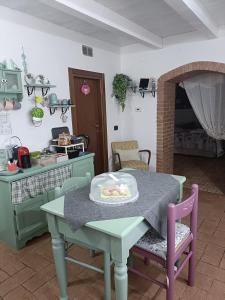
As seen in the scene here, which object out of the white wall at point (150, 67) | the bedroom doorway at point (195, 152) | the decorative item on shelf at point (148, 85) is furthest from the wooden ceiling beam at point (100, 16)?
the bedroom doorway at point (195, 152)

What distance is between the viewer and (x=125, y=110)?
4.66 metres

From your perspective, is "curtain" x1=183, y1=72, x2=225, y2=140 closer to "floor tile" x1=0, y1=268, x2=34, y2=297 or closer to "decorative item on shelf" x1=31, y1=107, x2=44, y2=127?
"decorative item on shelf" x1=31, y1=107, x2=44, y2=127

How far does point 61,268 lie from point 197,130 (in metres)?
5.41

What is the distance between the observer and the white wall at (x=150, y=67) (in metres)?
3.62

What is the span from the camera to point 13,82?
264cm

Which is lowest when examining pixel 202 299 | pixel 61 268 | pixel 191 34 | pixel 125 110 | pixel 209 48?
pixel 202 299

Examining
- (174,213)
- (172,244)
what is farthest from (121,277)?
(174,213)

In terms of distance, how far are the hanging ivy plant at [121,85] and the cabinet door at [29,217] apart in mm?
2451

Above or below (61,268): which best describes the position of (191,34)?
above

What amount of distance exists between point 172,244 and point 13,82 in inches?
93.7

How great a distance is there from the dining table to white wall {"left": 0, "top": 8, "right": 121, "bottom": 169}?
60.7 inches

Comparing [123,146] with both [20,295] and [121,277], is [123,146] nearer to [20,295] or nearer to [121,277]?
[20,295]

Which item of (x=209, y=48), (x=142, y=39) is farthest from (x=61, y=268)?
(x=209, y=48)

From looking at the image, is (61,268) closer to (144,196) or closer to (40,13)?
(144,196)
